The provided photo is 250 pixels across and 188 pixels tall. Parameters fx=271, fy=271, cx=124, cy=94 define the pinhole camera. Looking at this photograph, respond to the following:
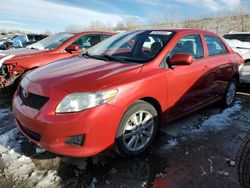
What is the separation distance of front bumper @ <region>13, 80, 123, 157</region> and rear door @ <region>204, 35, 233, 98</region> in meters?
2.33

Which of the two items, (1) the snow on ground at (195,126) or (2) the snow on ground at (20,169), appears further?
(1) the snow on ground at (195,126)

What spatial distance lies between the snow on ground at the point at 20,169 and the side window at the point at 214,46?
325 cm

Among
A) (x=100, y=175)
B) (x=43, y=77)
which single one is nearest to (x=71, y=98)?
(x=43, y=77)

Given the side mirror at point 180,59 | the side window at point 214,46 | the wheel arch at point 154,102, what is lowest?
the wheel arch at point 154,102

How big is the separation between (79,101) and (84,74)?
0.49 meters

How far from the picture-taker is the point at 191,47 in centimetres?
425

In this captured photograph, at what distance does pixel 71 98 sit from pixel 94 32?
429 centimetres

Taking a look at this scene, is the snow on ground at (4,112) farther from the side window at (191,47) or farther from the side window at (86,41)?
the side window at (191,47)

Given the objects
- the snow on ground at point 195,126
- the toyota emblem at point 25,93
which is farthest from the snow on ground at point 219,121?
the toyota emblem at point 25,93

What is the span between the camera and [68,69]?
3441mm

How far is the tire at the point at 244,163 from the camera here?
229 centimetres

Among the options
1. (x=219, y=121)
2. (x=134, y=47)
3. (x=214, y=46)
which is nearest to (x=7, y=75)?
(x=134, y=47)

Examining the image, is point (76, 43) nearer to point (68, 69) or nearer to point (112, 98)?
point (68, 69)

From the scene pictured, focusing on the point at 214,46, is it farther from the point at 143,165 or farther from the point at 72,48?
the point at 72,48
